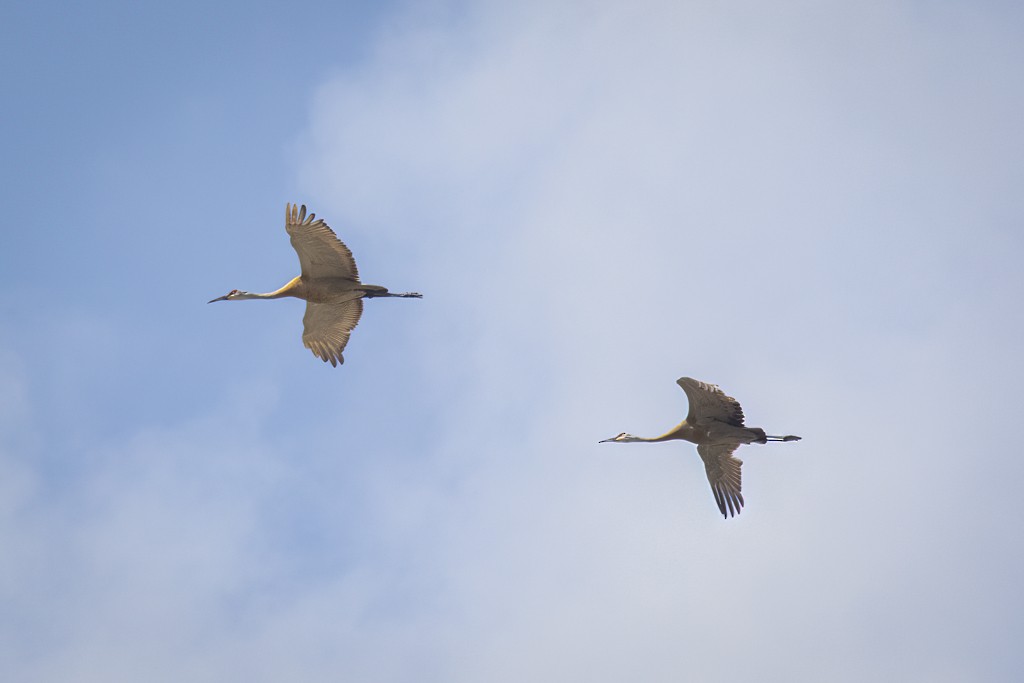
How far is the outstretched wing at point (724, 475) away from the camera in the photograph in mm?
38938

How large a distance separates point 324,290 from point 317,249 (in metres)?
1.20

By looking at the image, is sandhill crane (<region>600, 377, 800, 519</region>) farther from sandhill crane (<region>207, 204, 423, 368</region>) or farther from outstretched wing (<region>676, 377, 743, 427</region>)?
sandhill crane (<region>207, 204, 423, 368</region>)

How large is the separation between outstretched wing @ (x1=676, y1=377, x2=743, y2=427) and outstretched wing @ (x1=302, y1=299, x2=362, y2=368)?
8.13m

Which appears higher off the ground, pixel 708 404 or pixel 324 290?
pixel 324 290

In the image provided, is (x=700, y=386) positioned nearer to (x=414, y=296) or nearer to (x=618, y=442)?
(x=618, y=442)

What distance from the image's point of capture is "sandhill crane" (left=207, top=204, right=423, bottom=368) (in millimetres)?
35875

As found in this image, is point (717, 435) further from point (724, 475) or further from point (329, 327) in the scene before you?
point (329, 327)

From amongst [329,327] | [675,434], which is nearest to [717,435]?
[675,434]

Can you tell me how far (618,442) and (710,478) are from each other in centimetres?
265

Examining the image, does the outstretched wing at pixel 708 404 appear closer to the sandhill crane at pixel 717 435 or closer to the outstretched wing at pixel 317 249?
the sandhill crane at pixel 717 435

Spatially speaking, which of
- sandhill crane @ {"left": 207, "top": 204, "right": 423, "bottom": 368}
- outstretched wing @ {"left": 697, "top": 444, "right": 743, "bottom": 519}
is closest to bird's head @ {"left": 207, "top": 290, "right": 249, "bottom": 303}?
sandhill crane @ {"left": 207, "top": 204, "right": 423, "bottom": 368}

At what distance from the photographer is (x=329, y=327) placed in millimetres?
38062

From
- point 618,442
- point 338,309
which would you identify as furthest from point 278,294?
point 618,442

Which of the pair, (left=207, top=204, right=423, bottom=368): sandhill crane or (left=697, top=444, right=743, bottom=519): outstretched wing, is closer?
(left=207, top=204, right=423, bottom=368): sandhill crane
